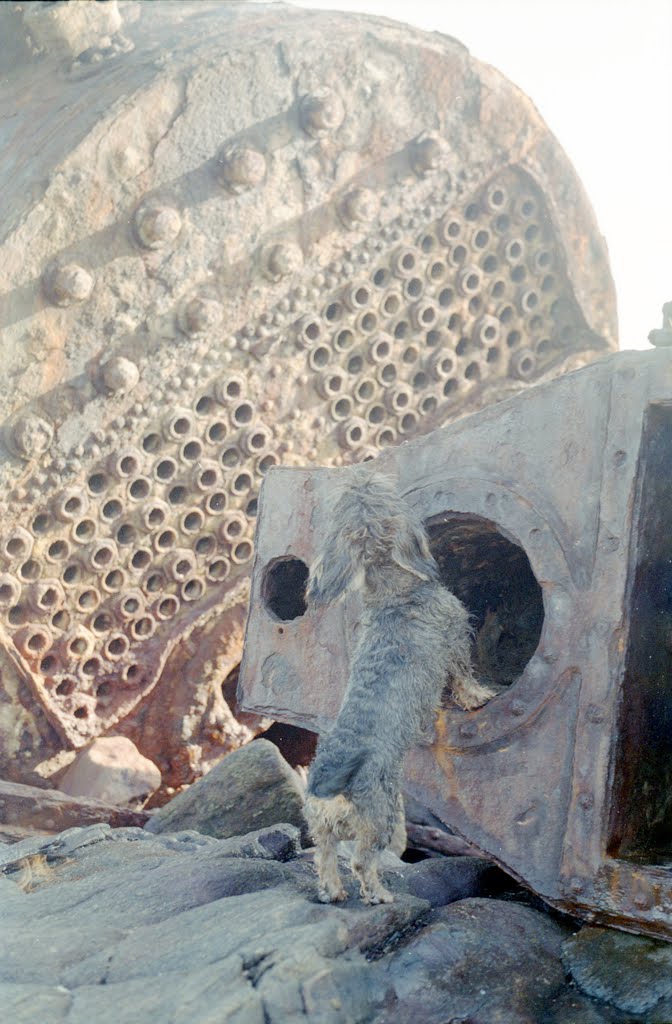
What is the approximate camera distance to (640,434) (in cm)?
351

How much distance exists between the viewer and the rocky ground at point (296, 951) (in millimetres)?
2871

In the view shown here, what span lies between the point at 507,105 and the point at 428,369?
1.97 metres

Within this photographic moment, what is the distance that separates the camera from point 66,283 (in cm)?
587

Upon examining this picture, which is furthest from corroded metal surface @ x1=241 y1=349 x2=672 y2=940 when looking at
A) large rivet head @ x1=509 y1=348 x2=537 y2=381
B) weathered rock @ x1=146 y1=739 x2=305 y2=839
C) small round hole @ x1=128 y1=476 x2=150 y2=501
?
large rivet head @ x1=509 y1=348 x2=537 y2=381

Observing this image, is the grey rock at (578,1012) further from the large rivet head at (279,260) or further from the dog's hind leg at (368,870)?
the large rivet head at (279,260)

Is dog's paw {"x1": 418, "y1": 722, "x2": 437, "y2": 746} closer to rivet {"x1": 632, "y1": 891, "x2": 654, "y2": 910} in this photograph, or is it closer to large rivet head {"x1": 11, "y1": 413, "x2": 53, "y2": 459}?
rivet {"x1": 632, "y1": 891, "x2": 654, "y2": 910}

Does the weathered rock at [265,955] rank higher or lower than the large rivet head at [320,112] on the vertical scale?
lower

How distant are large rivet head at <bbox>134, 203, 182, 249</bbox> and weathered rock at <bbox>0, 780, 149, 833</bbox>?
10.5 ft

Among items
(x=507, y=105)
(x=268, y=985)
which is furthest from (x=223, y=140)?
(x=268, y=985)

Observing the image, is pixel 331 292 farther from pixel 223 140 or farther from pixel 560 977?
pixel 560 977

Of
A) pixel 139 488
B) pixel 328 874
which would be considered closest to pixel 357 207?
pixel 139 488

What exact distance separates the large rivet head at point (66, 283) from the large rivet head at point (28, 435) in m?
0.69

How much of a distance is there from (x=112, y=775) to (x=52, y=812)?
2.08ft

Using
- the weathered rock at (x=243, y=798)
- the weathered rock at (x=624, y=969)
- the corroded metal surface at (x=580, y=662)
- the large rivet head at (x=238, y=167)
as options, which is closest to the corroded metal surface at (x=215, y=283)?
the large rivet head at (x=238, y=167)
